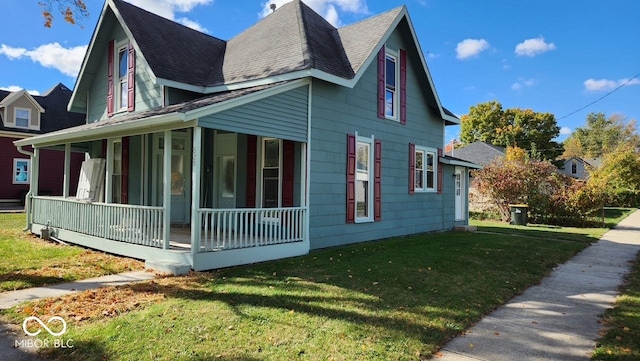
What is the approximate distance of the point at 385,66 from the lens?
38.7 ft

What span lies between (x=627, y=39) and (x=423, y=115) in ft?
46.1

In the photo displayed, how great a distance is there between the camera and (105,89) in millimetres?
12789

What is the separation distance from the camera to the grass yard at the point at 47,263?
6547 mm

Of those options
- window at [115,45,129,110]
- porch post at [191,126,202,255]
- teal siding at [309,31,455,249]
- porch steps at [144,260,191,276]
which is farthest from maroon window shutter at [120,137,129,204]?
teal siding at [309,31,455,249]

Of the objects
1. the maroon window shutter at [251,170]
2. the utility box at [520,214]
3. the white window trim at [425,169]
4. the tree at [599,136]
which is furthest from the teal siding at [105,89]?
the tree at [599,136]

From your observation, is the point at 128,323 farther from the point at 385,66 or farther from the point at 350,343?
the point at 385,66

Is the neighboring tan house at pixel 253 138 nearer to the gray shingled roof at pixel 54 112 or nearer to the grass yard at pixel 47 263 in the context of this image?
the grass yard at pixel 47 263

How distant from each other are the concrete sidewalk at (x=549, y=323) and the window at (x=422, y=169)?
542 centimetres

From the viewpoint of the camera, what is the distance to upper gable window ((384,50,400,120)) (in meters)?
12.0

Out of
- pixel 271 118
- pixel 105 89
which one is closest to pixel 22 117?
pixel 105 89

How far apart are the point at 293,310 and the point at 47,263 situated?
224 inches

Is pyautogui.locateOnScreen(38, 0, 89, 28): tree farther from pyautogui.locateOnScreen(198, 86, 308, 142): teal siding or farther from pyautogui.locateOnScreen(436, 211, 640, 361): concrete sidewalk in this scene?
pyautogui.locateOnScreen(436, 211, 640, 361): concrete sidewalk

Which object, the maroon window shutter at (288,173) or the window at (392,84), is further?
the window at (392,84)

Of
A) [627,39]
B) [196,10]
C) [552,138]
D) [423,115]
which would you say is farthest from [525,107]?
[196,10]
